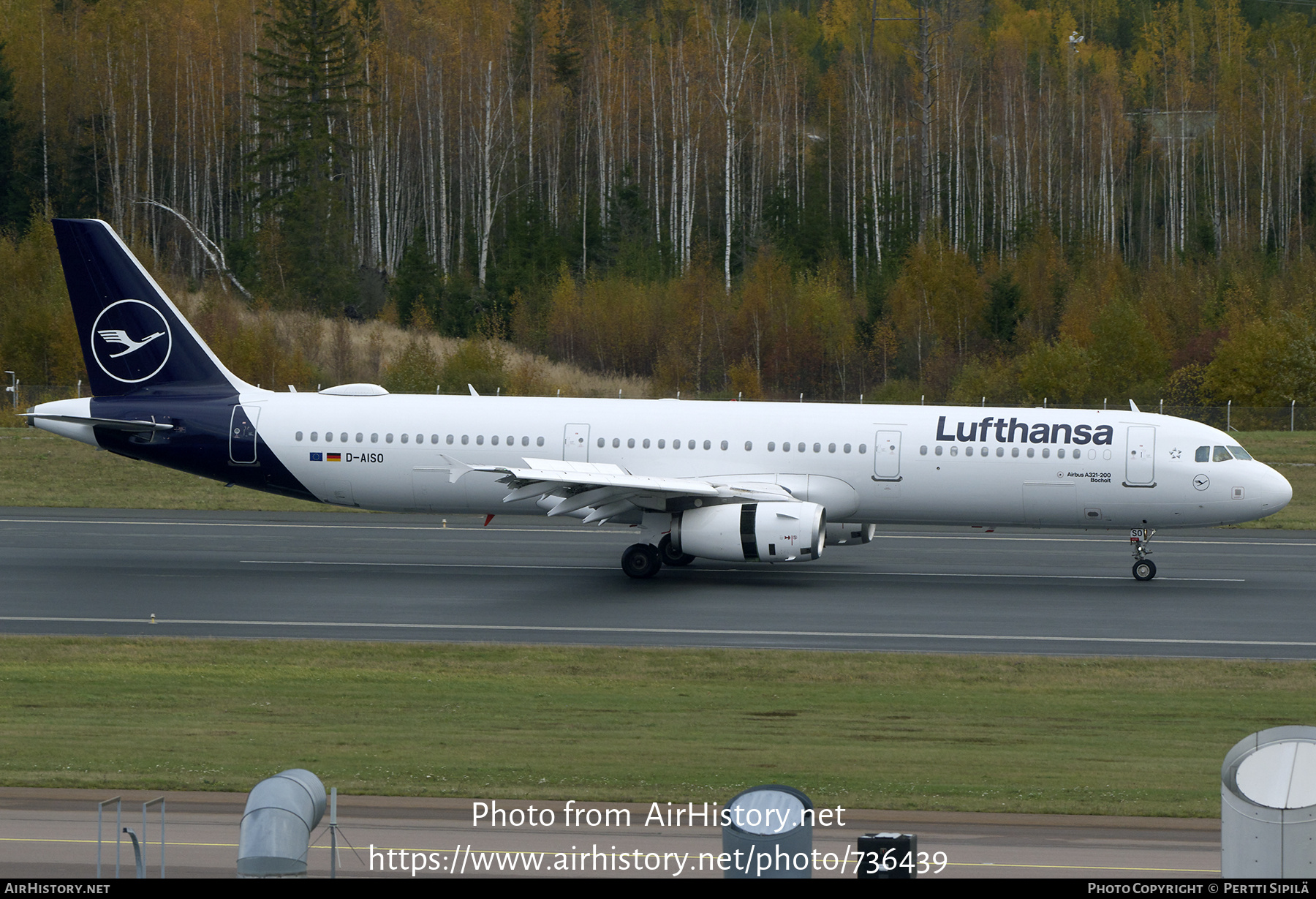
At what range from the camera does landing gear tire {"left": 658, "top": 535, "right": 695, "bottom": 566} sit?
27.5 metres

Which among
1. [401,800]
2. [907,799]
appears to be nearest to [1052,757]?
[907,799]

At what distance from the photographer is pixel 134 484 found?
138ft

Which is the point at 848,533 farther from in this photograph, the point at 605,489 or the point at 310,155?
the point at 310,155

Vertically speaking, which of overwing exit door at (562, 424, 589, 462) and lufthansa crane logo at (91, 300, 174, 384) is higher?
lufthansa crane logo at (91, 300, 174, 384)

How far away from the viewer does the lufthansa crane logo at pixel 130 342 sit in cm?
2919

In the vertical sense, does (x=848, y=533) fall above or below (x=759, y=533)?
below

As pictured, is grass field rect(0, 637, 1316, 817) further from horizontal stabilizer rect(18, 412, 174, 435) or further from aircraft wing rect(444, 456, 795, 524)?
→ horizontal stabilizer rect(18, 412, 174, 435)

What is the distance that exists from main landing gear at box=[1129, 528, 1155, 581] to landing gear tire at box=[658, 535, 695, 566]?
29.1 ft

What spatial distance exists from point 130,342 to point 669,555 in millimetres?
12273

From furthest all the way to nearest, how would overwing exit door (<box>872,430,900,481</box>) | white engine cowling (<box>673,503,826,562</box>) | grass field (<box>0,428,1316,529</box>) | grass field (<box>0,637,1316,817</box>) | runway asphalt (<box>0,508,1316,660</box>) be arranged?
grass field (<box>0,428,1316,529</box>) → overwing exit door (<box>872,430,900,481</box>) → white engine cowling (<box>673,503,826,562</box>) → runway asphalt (<box>0,508,1316,660</box>) → grass field (<box>0,637,1316,817</box>)

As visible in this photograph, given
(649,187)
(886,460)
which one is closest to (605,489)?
(886,460)

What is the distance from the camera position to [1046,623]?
2294 centimetres

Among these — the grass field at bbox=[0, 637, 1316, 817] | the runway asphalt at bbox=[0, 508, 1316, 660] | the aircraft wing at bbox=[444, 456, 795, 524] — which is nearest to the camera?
the grass field at bbox=[0, 637, 1316, 817]

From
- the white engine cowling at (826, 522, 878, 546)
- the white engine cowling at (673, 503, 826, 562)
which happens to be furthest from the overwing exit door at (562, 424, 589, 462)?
the white engine cowling at (826, 522, 878, 546)
